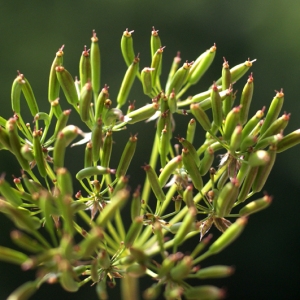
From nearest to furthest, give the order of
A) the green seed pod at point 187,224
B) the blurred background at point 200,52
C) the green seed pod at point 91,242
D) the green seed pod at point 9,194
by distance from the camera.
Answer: the green seed pod at point 91,242
the green seed pod at point 187,224
the green seed pod at point 9,194
the blurred background at point 200,52

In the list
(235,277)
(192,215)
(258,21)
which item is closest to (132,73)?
(192,215)

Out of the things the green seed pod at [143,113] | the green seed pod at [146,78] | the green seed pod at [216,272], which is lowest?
the green seed pod at [216,272]

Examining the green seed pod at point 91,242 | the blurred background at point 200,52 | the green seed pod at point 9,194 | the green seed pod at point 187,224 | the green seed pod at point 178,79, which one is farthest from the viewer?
the blurred background at point 200,52

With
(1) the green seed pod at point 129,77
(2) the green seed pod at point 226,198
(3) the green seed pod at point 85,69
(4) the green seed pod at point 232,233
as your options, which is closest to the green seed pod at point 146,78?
(1) the green seed pod at point 129,77

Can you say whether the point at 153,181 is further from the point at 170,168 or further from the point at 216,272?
the point at 216,272

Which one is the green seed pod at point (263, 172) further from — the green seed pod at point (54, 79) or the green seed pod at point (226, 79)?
the green seed pod at point (54, 79)
